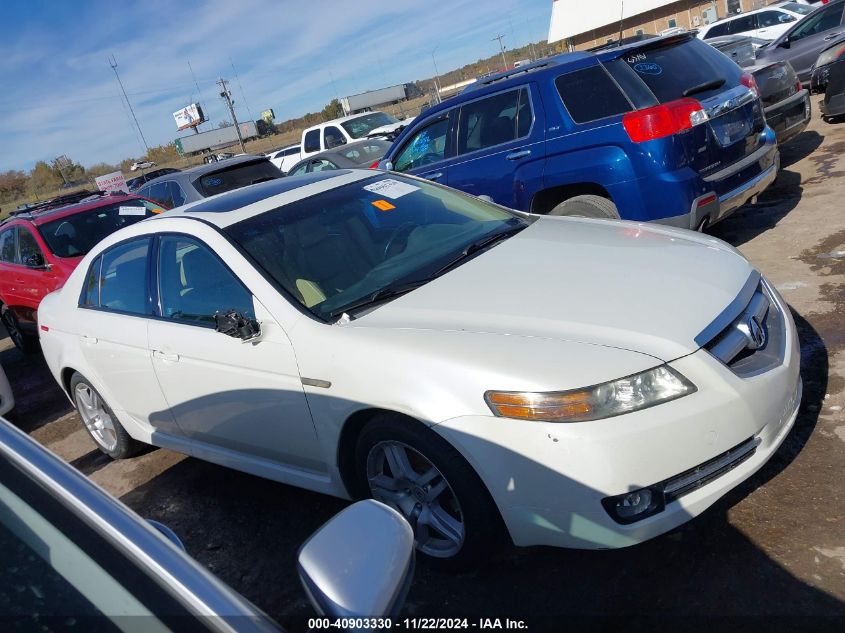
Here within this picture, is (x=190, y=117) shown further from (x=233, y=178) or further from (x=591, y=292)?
(x=591, y=292)

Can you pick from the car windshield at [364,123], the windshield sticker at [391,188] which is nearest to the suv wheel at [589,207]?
the windshield sticker at [391,188]

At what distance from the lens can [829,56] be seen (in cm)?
938

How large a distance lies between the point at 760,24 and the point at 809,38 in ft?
25.8

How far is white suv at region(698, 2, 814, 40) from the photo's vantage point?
58.7ft

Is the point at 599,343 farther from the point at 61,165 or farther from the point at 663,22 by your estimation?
the point at 61,165

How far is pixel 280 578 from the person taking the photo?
3.08 meters

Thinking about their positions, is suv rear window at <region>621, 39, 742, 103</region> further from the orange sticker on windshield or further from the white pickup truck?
the white pickup truck

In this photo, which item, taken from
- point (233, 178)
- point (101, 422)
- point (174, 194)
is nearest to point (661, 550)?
point (101, 422)

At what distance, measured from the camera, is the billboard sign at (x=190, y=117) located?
219ft

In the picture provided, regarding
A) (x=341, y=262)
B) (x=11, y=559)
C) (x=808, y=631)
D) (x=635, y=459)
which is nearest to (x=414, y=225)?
(x=341, y=262)

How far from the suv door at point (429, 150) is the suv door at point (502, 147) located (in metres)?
0.13

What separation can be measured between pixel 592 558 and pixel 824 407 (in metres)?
1.45

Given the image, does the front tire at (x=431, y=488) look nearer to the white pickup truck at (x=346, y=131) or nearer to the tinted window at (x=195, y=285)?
the tinted window at (x=195, y=285)

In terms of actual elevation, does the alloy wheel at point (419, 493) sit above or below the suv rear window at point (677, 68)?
below
